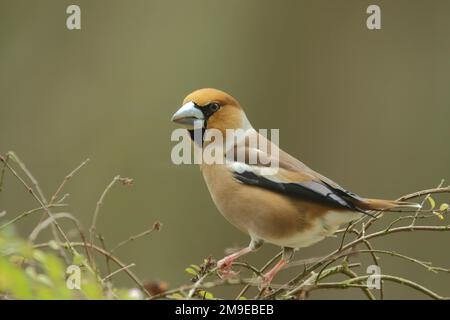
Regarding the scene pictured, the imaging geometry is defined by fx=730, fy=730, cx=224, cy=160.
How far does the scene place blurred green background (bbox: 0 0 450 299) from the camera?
4305mm

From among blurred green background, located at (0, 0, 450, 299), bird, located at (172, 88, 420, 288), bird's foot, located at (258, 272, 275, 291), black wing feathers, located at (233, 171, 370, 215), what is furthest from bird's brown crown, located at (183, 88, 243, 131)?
blurred green background, located at (0, 0, 450, 299)

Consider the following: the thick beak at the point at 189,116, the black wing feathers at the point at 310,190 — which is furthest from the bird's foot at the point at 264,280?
the thick beak at the point at 189,116

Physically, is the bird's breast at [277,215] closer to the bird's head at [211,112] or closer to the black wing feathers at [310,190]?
the black wing feathers at [310,190]

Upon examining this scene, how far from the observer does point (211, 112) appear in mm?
2010

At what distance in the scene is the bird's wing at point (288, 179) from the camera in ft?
5.96

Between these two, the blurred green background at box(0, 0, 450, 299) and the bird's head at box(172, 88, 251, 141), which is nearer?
the bird's head at box(172, 88, 251, 141)

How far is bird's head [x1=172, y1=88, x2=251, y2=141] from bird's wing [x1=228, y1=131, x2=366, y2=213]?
8cm

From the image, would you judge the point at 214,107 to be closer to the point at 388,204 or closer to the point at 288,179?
the point at 288,179

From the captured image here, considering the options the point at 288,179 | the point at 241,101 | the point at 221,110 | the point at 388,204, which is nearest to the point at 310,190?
the point at 288,179

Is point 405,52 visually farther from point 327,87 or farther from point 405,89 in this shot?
point 327,87

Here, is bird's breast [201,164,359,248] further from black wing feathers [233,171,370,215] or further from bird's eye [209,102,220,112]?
bird's eye [209,102,220,112]

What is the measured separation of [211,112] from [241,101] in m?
2.24
